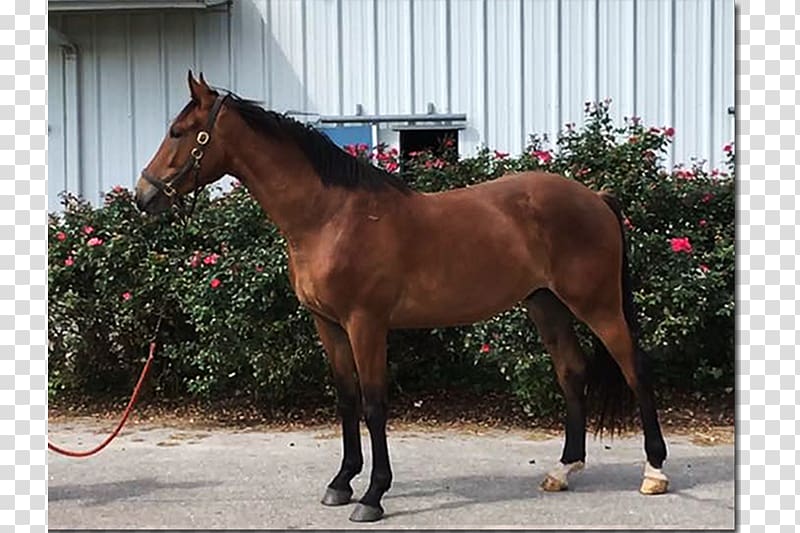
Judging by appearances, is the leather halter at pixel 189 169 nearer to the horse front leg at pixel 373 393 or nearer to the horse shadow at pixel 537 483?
the horse front leg at pixel 373 393

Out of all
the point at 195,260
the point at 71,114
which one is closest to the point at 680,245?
the point at 195,260

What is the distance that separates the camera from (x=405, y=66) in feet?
28.6

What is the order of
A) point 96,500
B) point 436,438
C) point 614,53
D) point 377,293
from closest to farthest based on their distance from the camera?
point 377,293 → point 96,500 → point 436,438 → point 614,53

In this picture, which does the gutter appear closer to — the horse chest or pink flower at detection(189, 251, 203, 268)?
pink flower at detection(189, 251, 203, 268)

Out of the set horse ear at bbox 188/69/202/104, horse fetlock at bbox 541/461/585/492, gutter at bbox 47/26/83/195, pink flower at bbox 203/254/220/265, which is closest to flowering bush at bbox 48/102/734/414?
pink flower at bbox 203/254/220/265

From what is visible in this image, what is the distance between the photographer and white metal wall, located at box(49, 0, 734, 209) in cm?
859

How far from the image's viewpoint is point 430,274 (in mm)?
4164

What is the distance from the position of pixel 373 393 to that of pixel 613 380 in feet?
4.53

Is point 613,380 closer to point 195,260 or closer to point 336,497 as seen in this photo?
point 336,497

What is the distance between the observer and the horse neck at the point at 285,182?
4086 mm

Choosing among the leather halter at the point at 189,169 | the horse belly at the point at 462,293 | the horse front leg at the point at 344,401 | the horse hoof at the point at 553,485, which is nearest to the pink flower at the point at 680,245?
the horse belly at the point at 462,293

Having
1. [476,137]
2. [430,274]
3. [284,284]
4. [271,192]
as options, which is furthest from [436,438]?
[476,137]

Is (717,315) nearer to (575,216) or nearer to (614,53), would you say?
(575,216)

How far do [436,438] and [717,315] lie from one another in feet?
6.75
